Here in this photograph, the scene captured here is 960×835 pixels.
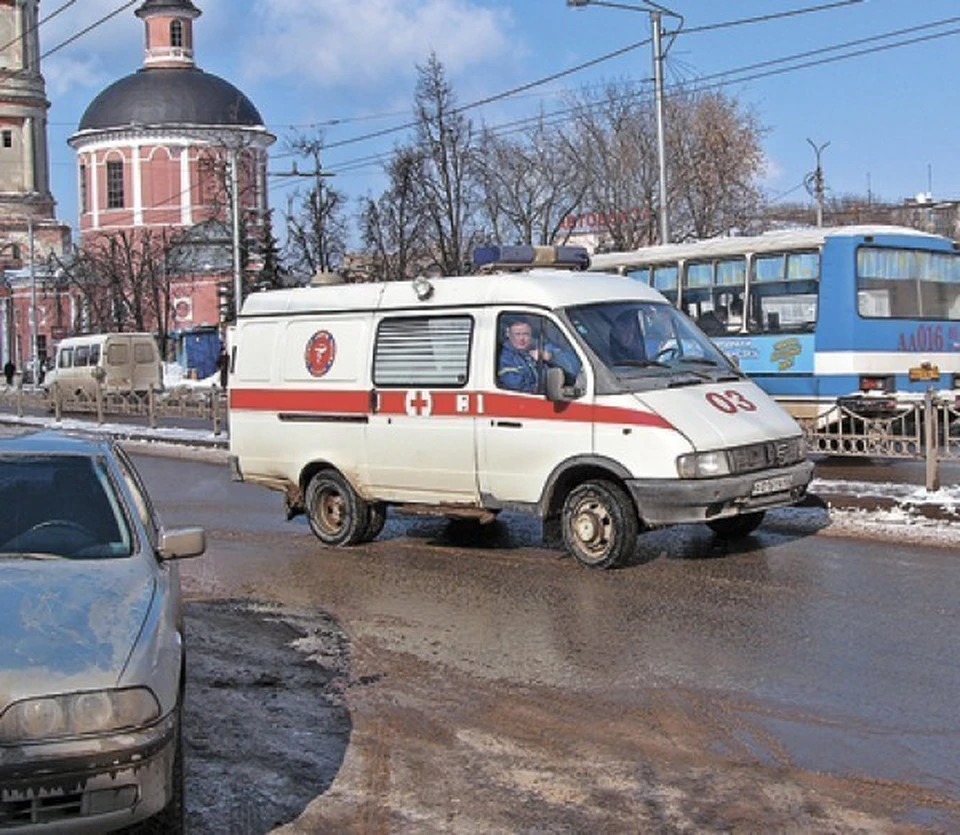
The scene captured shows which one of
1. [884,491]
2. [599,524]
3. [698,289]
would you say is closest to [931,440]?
[884,491]

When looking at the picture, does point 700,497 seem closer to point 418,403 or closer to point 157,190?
point 418,403

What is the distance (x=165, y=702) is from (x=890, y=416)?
1260 cm

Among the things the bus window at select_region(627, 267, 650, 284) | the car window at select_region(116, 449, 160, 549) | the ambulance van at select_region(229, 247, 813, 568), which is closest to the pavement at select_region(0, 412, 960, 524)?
the ambulance van at select_region(229, 247, 813, 568)

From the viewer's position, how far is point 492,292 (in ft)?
36.1

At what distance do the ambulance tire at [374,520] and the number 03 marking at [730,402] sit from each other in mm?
3364

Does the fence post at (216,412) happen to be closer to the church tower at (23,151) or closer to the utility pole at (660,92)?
the utility pole at (660,92)

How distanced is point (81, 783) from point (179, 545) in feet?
5.36

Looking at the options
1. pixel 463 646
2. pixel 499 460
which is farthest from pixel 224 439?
pixel 463 646

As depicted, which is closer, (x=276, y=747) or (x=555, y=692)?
(x=276, y=747)

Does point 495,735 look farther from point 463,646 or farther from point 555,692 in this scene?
point 463,646

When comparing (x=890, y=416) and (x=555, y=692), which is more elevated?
(x=890, y=416)

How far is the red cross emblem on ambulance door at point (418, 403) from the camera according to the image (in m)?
11.3

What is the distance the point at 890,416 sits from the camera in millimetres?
15641

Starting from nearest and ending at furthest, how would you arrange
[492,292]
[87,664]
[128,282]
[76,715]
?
[76,715]
[87,664]
[492,292]
[128,282]
